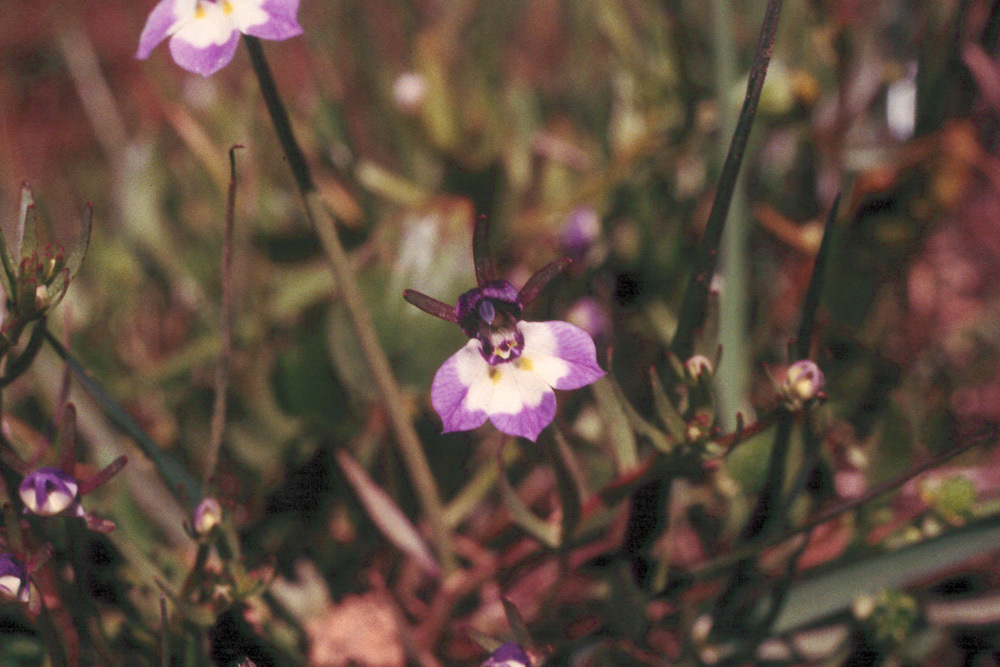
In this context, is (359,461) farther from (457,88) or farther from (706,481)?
(457,88)

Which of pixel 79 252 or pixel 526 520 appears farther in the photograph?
pixel 526 520

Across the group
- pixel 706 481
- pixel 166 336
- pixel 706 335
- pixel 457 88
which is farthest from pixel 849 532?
pixel 166 336

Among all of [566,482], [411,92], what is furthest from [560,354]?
[411,92]

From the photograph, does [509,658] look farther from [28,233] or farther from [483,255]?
[28,233]

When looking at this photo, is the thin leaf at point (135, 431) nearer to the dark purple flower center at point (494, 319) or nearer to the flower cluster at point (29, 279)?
the flower cluster at point (29, 279)

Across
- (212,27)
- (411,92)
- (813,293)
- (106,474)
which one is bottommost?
(106,474)

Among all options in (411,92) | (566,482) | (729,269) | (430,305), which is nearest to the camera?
(430,305)
